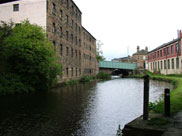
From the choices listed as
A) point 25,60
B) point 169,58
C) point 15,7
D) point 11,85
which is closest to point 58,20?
point 15,7

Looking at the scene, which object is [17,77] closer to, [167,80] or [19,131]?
[19,131]

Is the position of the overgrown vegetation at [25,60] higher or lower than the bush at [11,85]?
higher

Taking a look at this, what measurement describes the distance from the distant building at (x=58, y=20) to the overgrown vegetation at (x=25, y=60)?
254cm

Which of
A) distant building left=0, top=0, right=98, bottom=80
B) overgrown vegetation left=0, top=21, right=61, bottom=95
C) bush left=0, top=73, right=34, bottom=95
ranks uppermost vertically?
distant building left=0, top=0, right=98, bottom=80

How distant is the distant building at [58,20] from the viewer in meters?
19.2

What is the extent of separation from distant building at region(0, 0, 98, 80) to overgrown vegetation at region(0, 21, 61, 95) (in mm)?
2540

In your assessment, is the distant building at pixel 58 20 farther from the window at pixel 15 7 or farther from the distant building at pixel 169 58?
the distant building at pixel 169 58

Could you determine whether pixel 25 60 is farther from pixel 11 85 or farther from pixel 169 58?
pixel 169 58

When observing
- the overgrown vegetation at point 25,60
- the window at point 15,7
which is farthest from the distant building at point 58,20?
the overgrown vegetation at point 25,60

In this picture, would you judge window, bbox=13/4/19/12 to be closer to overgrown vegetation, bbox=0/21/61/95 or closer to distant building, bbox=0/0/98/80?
distant building, bbox=0/0/98/80

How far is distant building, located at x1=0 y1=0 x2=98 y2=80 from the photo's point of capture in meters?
19.2

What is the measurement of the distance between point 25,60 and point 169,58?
33529mm

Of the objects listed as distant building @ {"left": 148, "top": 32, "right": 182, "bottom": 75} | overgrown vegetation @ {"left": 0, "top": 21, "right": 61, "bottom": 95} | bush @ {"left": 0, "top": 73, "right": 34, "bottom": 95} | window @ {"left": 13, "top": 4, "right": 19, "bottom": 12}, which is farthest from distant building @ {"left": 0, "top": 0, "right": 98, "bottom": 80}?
distant building @ {"left": 148, "top": 32, "right": 182, "bottom": 75}

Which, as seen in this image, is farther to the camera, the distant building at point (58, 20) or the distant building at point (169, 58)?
the distant building at point (169, 58)
